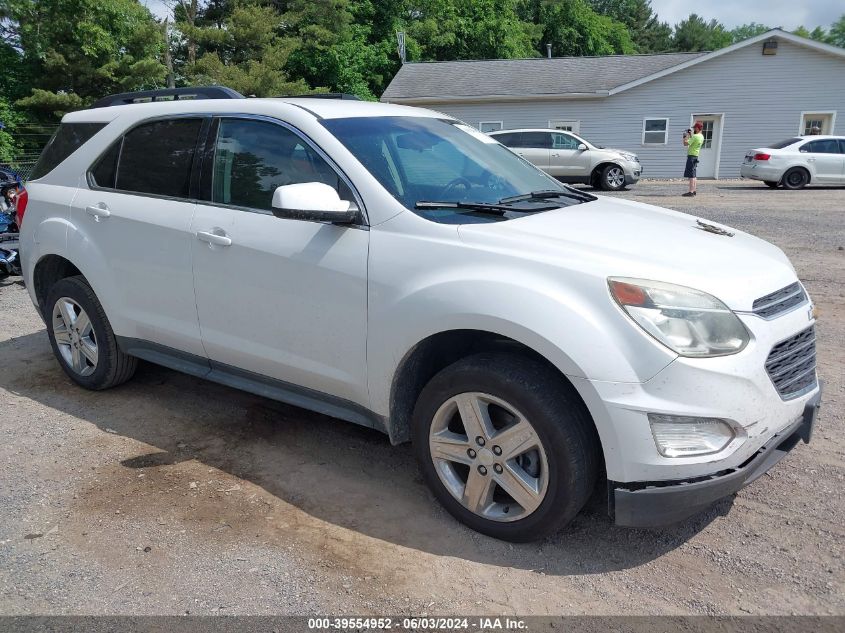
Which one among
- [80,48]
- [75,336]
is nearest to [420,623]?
[75,336]

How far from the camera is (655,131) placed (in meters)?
26.3

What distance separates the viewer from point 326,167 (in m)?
3.49

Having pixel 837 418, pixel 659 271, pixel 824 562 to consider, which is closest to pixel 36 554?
pixel 659 271

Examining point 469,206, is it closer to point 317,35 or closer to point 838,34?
point 317,35

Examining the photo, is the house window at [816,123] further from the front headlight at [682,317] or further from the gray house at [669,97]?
the front headlight at [682,317]

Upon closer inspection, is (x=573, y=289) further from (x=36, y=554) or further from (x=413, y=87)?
(x=413, y=87)

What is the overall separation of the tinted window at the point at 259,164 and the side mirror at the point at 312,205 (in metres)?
0.19

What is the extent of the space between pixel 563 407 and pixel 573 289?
1.54 ft

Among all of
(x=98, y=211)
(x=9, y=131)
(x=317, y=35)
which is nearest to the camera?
(x=98, y=211)

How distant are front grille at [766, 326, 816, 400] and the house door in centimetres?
2490

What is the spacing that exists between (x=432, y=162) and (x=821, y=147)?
1970 centimetres

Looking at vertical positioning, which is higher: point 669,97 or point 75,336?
point 669,97

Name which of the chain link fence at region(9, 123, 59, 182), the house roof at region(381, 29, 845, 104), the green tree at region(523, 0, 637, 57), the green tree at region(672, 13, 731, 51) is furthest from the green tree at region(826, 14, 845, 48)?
the chain link fence at region(9, 123, 59, 182)

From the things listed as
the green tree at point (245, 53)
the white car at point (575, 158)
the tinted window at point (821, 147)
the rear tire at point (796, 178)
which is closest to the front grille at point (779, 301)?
the white car at point (575, 158)
